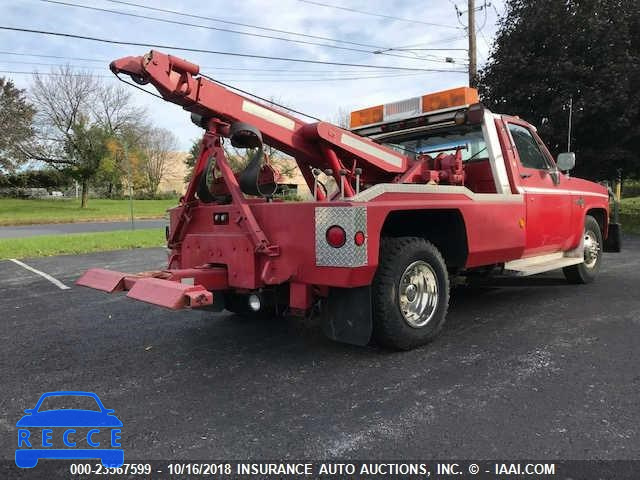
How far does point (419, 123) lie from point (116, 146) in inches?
1433

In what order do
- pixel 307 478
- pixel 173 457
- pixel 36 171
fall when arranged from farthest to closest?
pixel 36 171, pixel 173 457, pixel 307 478

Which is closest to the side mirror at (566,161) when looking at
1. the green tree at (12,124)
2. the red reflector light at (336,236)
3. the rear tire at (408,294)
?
the rear tire at (408,294)

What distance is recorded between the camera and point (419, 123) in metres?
5.56

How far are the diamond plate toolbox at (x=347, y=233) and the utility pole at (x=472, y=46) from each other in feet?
47.0

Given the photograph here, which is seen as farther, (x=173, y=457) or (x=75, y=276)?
(x=75, y=276)

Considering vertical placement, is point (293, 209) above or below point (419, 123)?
below

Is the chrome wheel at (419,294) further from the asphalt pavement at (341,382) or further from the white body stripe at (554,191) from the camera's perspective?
the white body stripe at (554,191)

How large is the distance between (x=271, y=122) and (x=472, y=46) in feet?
48.1

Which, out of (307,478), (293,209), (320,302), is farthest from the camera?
(320,302)

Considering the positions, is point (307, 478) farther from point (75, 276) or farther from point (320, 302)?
point (75, 276)

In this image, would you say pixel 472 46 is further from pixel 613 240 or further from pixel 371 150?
pixel 371 150

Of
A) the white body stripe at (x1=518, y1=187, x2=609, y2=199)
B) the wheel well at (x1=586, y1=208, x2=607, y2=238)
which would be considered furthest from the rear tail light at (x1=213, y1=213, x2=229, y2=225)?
the wheel well at (x1=586, y1=208, x2=607, y2=238)

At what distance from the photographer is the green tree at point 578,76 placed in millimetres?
13031

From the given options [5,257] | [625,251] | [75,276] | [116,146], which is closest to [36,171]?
[116,146]
